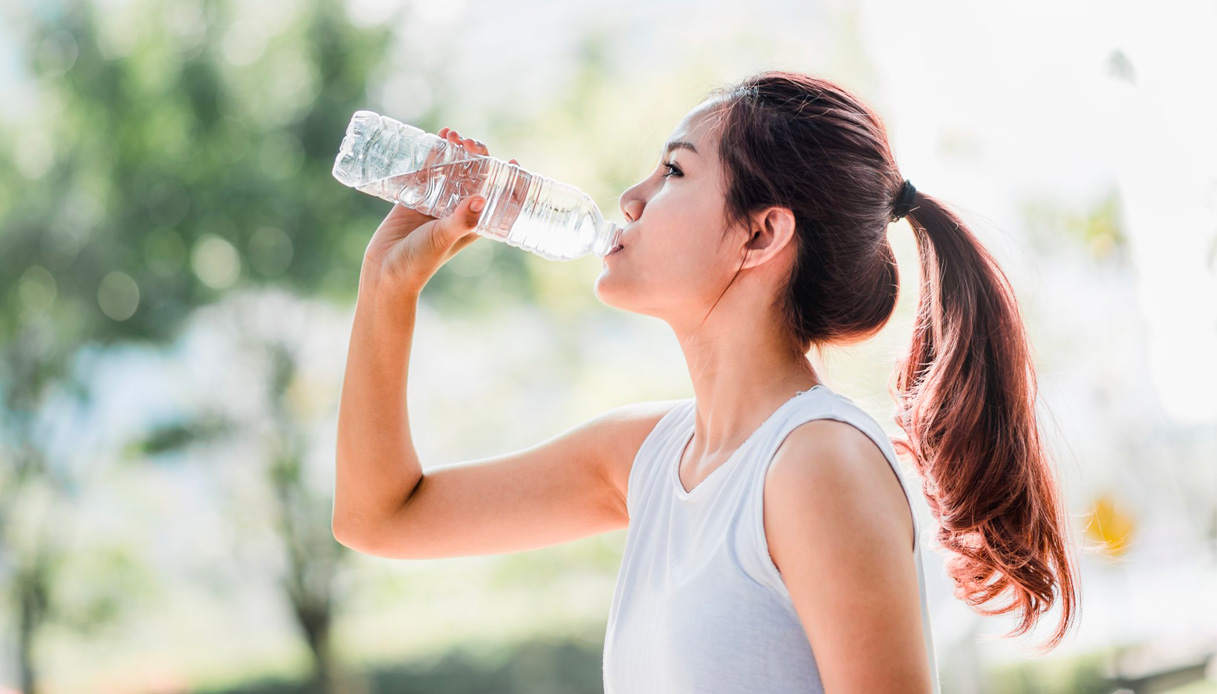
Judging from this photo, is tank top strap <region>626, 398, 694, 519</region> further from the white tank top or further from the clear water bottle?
the clear water bottle

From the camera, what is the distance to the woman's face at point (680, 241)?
97 centimetres

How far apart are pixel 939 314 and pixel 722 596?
38cm

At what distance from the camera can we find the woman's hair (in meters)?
0.95

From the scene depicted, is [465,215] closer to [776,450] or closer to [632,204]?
[632,204]

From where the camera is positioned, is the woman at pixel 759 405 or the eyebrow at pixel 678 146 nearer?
the woman at pixel 759 405

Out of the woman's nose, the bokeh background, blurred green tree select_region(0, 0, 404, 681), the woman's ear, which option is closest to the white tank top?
the woman's ear

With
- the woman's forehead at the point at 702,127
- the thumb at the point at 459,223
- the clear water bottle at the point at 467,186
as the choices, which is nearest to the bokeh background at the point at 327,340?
the clear water bottle at the point at 467,186

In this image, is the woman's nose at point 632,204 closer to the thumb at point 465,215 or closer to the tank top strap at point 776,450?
the thumb at point 465,215

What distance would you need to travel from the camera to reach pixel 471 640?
468cm

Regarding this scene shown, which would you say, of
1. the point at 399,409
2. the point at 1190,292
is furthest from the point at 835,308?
the point at 1190,292

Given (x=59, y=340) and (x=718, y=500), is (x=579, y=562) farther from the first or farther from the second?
(x=718, y=500)

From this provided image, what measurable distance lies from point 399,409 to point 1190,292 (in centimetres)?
183

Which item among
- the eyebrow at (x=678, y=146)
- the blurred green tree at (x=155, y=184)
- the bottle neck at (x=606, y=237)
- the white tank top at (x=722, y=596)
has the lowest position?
the white tank top at (x=722, y=596)

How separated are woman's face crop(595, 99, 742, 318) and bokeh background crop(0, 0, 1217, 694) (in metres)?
2.69
